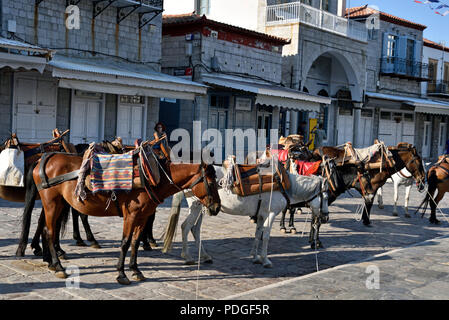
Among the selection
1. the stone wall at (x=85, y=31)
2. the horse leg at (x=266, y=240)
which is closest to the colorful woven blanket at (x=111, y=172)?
the horse leg at (x=266, y=240)

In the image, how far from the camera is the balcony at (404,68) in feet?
96.1

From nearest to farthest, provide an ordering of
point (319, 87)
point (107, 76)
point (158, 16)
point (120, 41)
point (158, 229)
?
point (158, 229), point (107, 76), point (120, 41), point (158, 16), point (319, 87)

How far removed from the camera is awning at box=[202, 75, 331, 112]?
17.2 m

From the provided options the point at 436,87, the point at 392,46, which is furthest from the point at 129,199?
the point at 436,87

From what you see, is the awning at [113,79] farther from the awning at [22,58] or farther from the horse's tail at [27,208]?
the horse's tail at [27,208]

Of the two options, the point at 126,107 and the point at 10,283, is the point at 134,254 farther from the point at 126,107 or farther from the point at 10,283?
the point at 126,107

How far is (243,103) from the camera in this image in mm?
20016

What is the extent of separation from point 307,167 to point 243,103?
10913mm

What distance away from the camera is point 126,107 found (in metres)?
16.4

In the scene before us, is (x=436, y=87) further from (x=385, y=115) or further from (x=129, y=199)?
(x=129, y=199)

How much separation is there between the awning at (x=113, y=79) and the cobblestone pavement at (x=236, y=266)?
3.70 m

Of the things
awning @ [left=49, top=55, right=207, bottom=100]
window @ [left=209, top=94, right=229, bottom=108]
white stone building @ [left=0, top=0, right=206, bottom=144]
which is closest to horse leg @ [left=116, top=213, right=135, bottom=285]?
white stone building @ [left=0, top=0, right=206, bottom=144]
